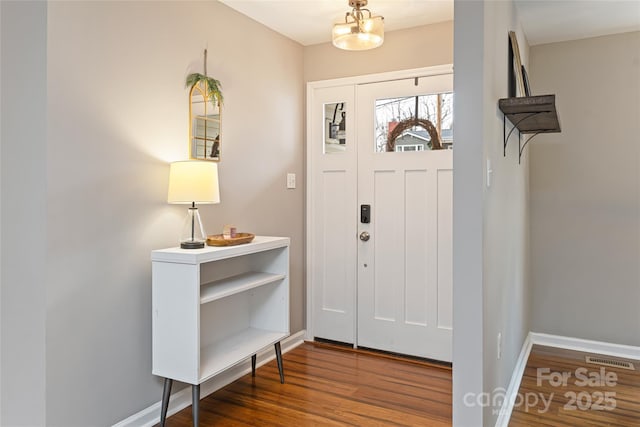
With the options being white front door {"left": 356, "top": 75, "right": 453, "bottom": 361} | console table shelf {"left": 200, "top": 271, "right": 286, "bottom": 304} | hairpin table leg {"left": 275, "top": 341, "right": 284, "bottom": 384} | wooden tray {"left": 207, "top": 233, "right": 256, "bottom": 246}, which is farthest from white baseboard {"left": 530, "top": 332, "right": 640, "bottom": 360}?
wooden tray {"left": 207, "top": 233, "right": 256, "bottom": 246}

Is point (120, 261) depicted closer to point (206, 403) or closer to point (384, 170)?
point (206, 403)

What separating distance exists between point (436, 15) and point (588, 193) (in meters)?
1.78

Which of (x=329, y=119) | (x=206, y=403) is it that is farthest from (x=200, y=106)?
(x=206, y=403)

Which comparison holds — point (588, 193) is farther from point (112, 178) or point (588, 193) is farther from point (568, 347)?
point (112, 178)

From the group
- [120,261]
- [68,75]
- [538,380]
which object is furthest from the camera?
[538,380]

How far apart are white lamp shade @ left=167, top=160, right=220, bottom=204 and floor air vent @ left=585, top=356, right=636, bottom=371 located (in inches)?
115

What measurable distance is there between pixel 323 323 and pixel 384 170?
1.33 meters

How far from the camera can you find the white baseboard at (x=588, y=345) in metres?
3.31

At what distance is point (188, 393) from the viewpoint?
2568 mm

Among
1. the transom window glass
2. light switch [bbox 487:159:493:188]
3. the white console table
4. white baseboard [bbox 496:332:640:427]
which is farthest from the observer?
the transom window glass

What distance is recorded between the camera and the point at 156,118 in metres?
2.37

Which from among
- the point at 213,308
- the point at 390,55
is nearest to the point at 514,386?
the point at 213,308

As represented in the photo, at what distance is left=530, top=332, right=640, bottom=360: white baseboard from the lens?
331 cm

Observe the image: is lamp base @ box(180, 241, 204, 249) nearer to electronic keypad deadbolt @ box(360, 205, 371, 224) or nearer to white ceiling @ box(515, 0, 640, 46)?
electronic keypad deadbolt @ box(360, 205, 371, 224)
